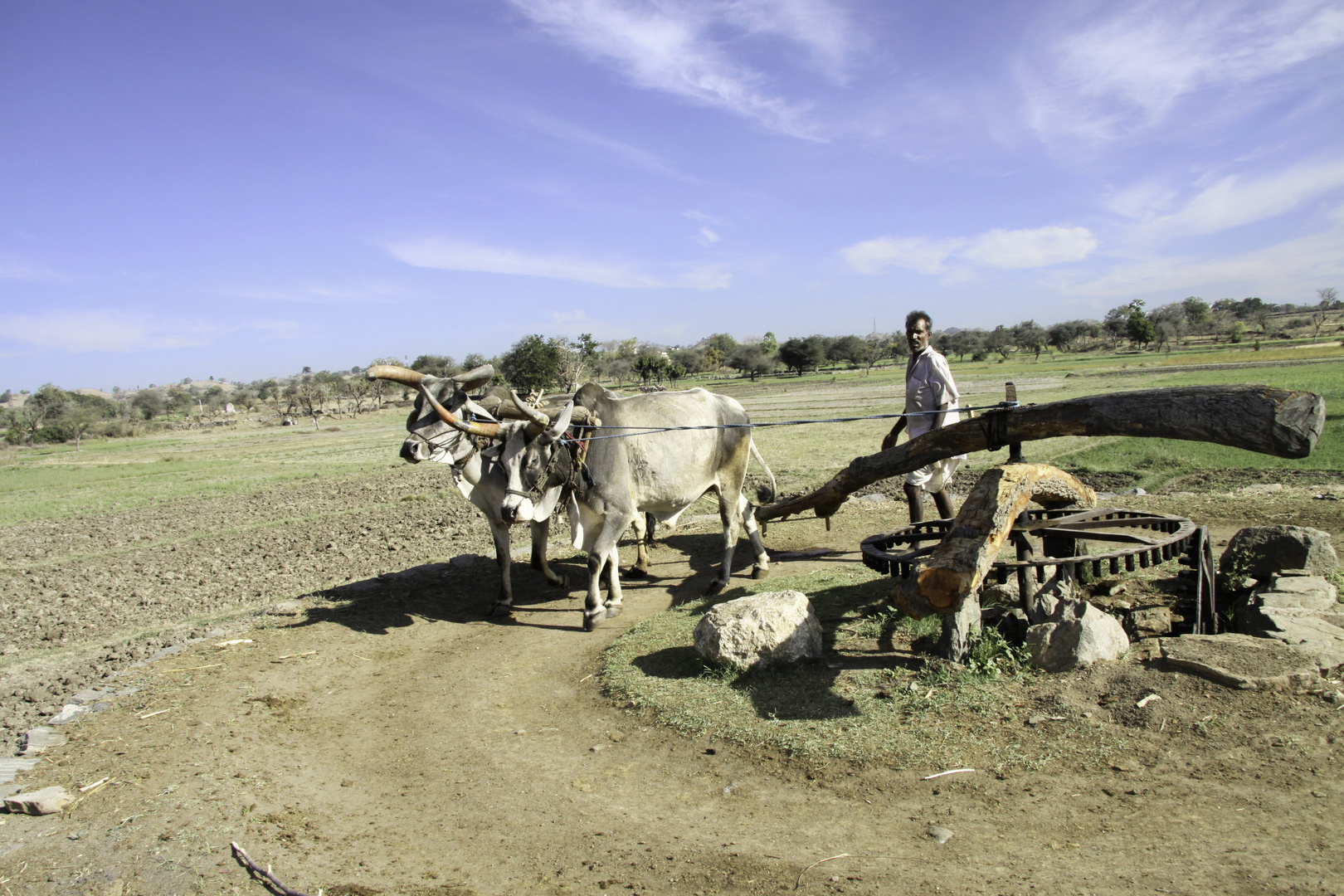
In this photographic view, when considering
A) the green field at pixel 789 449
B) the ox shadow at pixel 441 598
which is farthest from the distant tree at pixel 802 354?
the ox shadow at pixel 441 598

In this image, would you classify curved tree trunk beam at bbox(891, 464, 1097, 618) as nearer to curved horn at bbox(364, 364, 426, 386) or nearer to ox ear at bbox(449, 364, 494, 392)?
curved horn at bbox(364, 364, 426, 386)

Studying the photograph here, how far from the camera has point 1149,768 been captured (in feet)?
13.0

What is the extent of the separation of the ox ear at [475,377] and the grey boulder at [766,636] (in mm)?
4091

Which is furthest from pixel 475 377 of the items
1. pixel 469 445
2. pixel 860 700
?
pixel 860 700

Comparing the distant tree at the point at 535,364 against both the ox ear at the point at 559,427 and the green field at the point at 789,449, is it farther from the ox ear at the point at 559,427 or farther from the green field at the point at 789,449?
the ox ear at the point at 559,427

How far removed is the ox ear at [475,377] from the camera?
26.9 feet

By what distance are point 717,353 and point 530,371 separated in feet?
204

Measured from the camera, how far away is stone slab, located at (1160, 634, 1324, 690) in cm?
434

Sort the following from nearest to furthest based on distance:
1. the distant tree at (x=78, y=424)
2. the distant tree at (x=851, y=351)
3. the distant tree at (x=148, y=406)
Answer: the distant tree at (x=78, y=424), the distant tree at (x=148, y=406), the distant tree at (x=851, y=351)

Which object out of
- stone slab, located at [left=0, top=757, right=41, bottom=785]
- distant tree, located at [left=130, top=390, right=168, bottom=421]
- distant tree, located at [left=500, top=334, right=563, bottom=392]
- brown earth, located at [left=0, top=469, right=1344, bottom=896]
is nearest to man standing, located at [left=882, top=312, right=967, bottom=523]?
brown earth, located at [left=0, top=469, right=1344, bottom=896]

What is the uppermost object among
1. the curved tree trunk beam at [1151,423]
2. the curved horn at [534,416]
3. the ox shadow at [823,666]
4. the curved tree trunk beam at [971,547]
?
the curved horn at [534,416]

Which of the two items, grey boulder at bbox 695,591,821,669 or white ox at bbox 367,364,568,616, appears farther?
white ox at bbox 367,364,568,616

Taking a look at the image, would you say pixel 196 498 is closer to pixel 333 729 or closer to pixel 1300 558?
pixel 333 729

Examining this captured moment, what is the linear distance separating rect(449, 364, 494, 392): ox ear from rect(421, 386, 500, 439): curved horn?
469 millimetres
